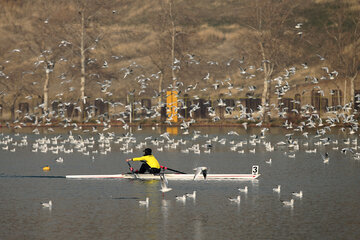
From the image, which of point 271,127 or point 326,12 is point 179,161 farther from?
point 326,12

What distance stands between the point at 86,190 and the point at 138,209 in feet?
19.0

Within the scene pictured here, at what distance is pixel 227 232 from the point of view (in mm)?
22375

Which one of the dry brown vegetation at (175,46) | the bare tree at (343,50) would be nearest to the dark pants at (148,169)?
the dry brown vegetation at (175,46)

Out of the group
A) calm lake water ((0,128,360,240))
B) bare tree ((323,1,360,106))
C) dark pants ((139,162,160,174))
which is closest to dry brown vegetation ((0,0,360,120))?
bare tree ((323,1,360,106))

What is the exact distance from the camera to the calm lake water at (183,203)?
22531mm

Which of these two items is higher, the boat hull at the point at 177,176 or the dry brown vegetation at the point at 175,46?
the dry brown vegetation at the point at 175,46

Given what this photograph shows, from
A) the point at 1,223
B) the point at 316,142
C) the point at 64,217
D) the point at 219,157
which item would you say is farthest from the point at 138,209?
the point at 316,142

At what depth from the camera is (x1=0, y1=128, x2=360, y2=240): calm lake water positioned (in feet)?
73.9

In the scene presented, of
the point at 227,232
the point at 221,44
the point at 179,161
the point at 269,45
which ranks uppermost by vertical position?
the point at 221,44

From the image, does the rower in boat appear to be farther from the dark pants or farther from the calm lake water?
the calm lake water

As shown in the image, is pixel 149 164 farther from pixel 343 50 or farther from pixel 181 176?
pixel 343 50

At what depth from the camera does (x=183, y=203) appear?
2778cm

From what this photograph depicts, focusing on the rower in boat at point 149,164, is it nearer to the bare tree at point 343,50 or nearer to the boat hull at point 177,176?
the boat hull at point 177,176

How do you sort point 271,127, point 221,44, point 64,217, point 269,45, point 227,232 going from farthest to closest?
point 221,44, point 269,45, point 271,127, point 64,217, point 227,232
